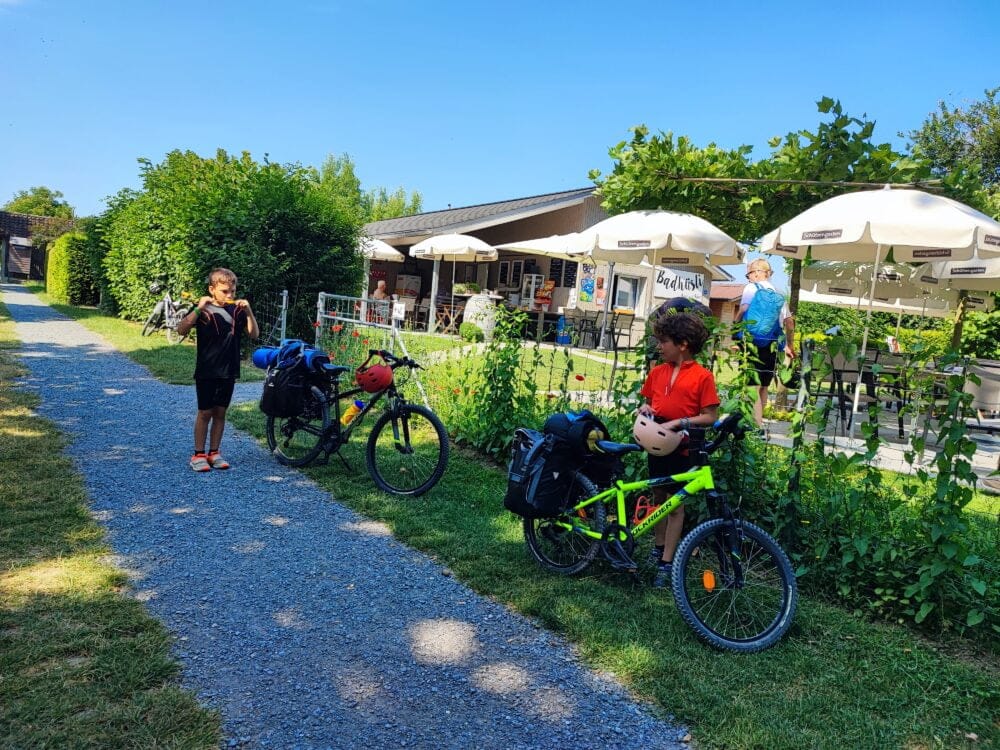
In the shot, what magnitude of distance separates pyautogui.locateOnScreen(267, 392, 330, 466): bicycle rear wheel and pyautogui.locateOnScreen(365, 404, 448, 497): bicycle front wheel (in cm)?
66

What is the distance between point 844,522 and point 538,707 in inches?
87.4

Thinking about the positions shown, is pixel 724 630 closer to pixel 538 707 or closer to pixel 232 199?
pixel 538 707

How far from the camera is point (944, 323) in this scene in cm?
1736

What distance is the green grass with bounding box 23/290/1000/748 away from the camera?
2.73m

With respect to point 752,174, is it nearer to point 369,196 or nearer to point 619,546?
point 619,546

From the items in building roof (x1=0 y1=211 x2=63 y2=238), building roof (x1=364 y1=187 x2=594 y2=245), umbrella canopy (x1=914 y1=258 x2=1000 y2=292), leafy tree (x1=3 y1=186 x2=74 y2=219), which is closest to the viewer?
umbrella canopy (x1=914 y1=258 x2=1000 y2=292)

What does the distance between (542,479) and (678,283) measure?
18793 millimetres

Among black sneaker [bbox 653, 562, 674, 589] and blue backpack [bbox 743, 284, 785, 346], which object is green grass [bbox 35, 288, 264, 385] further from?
black sneaker [bbox 653, 562, 674, 589]

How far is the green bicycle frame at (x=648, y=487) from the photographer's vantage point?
352cm

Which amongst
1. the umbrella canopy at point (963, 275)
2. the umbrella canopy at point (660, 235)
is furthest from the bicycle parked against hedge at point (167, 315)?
the umbrella canopy at point (963, 275)

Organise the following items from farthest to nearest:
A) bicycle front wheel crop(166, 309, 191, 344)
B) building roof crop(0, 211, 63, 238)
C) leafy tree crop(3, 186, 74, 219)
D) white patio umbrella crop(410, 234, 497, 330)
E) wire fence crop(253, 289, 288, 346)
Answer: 1. leafy tree crop(3, 186, 74, 219)
2. building roof crop(0, 211, 63, 238)
3. white patio umbrella crop(410, 234, 497, 330)
4. bicycle front wheel crop(166, 309, 191, 344)
5. wire fence crop(253, 289, 288, 346)

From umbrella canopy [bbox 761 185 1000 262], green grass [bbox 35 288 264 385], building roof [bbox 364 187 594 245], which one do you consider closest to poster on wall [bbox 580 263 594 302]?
building roof [bbox 364 187 594 245]

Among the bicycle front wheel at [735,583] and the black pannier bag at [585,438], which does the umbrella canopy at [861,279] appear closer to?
the black pannier bag at [585,438]

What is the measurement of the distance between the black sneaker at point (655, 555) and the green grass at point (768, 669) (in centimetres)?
18
